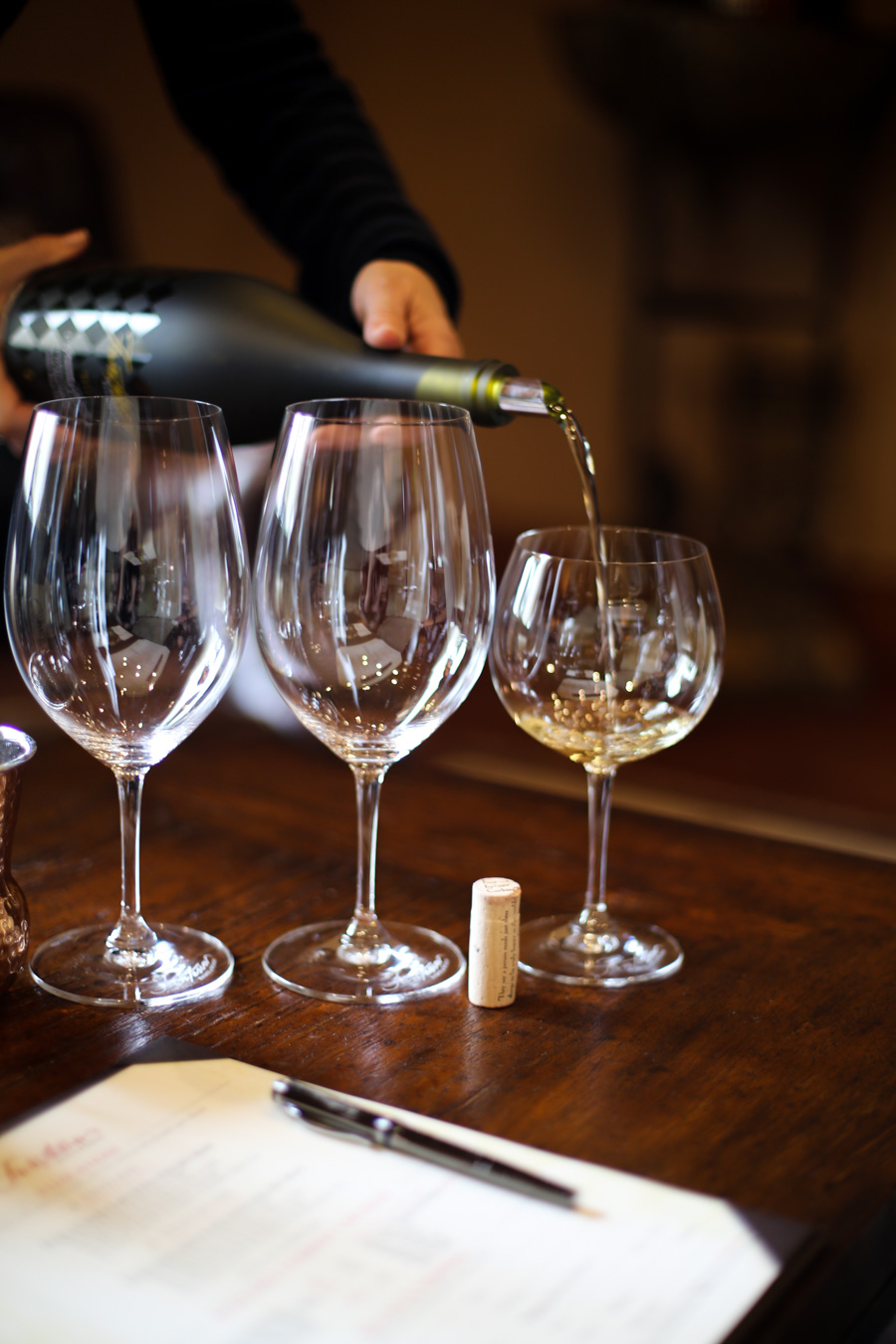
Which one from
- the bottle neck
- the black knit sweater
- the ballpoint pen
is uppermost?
the black knit sweater

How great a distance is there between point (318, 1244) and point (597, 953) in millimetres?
261

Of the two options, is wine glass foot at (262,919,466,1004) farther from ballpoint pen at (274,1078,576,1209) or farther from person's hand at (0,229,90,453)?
person's hand at (0,229,90,453)

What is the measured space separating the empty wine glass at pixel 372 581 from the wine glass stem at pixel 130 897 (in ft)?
0.20

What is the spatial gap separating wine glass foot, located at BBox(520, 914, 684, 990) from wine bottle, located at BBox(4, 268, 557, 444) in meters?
0.35

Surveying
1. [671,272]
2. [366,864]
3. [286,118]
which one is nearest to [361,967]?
[366,864]

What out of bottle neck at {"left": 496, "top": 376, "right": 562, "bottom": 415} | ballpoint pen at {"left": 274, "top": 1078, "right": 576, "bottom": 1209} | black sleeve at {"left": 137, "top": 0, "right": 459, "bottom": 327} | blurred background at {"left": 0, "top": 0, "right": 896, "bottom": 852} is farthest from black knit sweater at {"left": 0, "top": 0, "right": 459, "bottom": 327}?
blurred background at {"left": 0, "top": 0, "right": 896, "bottom": 852}

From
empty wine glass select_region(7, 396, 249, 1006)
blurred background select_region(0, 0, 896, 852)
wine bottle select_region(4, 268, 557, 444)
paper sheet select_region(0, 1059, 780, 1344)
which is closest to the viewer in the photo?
paper sheet select_region(0, 1059, 780, 1344)

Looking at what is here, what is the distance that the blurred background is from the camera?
291cm

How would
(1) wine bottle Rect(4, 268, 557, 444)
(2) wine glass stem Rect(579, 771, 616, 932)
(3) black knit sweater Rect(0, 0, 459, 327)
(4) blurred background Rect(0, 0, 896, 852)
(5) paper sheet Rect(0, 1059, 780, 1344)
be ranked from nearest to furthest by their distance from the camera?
1. (5) paper sheet Rect(0, 1059, 780, 1344)
2. (2) wine glass stem Rect(579, 771, 616, 932)
3. (1) wine bottle Rect(4, 268, 557, 444)
4. (3) black knit sweater Rect(0, 0, 459, 327)
5. (4) blurred background Rect(0, 0, 896, 852)

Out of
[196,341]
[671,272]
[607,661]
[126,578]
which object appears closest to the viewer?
[126,578]

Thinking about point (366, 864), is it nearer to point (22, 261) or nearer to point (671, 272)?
point (22, 261)

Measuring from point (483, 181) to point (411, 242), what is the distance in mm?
2270

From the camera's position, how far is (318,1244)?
1.35 feet

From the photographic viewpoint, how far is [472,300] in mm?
3242
